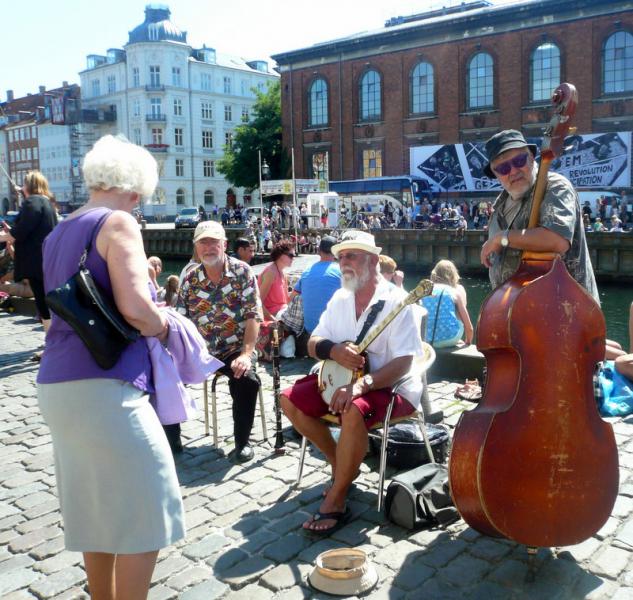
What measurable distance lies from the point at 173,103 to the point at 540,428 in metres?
73.3

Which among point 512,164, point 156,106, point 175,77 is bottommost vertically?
point 512,164

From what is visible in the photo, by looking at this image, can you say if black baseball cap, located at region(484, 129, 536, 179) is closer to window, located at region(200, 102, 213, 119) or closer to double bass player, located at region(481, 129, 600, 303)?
double bass player, located at region(481, 129, 600, 303)

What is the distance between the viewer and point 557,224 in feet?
11.1

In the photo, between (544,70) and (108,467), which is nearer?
(108,467)

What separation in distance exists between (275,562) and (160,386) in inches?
57.7

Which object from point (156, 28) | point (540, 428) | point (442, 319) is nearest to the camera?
point (540, 428)

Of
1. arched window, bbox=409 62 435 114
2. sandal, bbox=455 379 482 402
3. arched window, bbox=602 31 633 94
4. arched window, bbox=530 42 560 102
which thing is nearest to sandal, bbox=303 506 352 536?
sandal, bbox=455 379 482 402

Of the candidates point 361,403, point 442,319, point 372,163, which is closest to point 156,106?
point 372,163

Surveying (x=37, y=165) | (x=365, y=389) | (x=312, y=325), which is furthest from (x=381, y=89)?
(x=37, y=165)

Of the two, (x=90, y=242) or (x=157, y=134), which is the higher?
(x=157, y=134)

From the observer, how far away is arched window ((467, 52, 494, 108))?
40.5 metres

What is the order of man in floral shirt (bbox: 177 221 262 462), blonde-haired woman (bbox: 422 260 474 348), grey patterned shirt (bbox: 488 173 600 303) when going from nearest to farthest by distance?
grey patterned shirt (bbox: 488 173 600 303) < man in floral shirt (bbox: 177 221 262 462) < blonde-haired woman (bbox: 422 260 474 348)

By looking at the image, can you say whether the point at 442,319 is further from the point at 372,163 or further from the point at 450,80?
the point at 372,163

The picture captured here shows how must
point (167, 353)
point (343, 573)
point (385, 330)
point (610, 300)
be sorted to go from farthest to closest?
point (610, 300) → point (385, 330) → point (343, 573) → point (167, 353)
